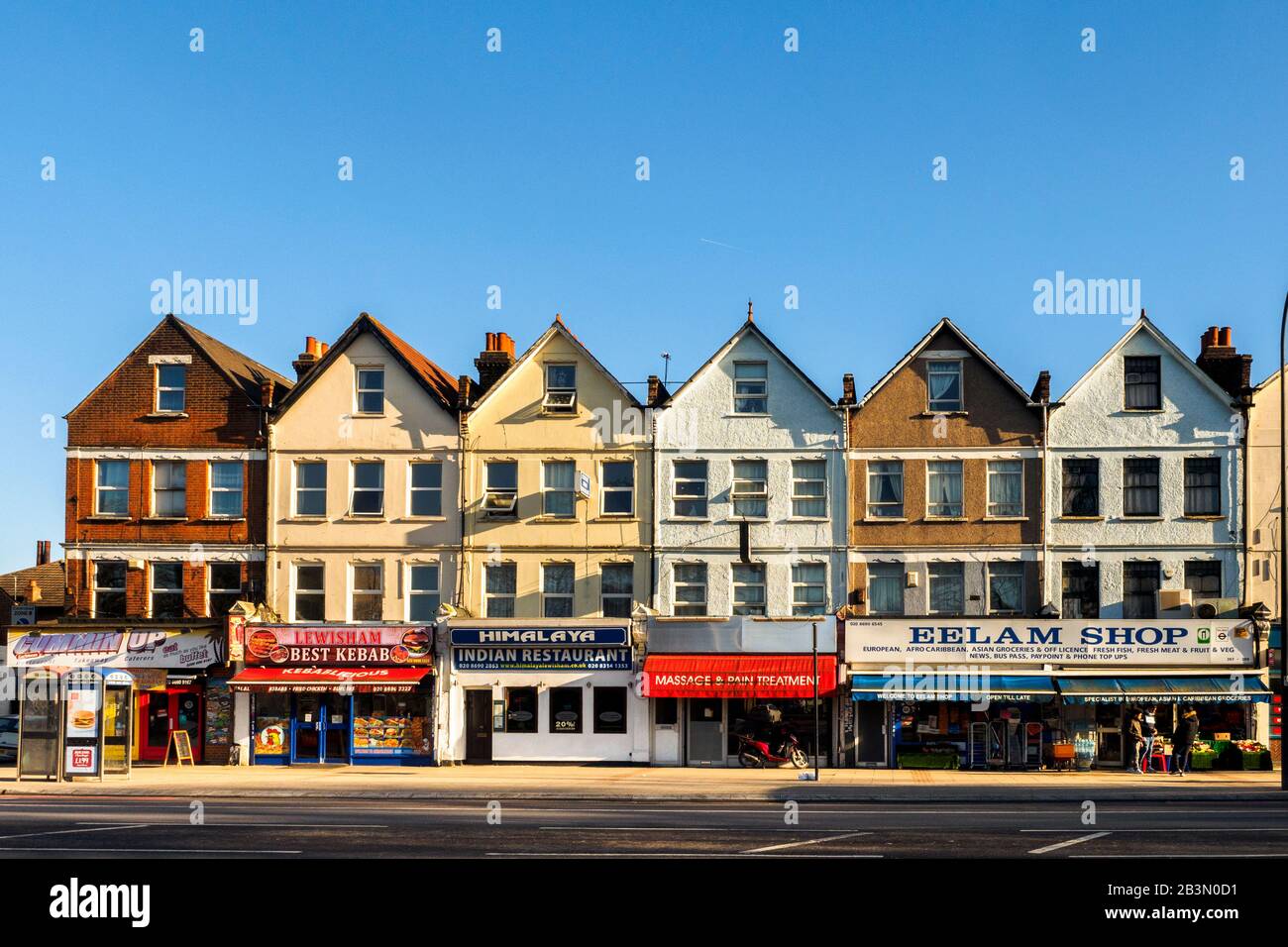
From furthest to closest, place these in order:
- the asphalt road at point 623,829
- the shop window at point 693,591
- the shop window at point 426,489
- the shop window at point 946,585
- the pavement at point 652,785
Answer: the shop window at point 426,489 < the shop window at point 693,591 < the shop window at point 946,585 < the pavement at point 652,785 < the asphalt road at point 623,829

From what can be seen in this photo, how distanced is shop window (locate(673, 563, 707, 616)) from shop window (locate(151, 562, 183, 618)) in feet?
49.2

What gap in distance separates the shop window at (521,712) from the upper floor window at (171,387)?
13.4 meters

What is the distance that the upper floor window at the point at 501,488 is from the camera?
39.2 meters

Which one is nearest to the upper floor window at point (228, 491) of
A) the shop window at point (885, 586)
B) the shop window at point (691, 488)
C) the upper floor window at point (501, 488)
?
the upper floor window at point (501, 488)

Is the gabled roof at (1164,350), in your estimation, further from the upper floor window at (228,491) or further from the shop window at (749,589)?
the upper floor window at (228,491)

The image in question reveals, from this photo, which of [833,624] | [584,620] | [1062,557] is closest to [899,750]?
[833,624]

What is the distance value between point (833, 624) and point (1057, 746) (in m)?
6.91

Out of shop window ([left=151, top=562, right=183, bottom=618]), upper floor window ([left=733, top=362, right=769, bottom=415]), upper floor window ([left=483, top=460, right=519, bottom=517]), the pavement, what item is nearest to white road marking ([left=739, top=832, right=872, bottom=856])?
the pavement

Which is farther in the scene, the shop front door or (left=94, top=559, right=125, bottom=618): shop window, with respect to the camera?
(left=94, top=559, right=125, bottom=618): shop window

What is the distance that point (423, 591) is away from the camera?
129ft

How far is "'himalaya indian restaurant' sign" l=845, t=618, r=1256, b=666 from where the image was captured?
36938mm

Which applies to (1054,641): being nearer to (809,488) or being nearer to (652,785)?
(809,488)

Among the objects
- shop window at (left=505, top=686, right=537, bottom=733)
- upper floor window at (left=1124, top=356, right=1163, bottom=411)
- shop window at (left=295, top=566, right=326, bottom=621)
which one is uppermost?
upper floor window at (left=1124, top=356, right=1163, bottom=411)

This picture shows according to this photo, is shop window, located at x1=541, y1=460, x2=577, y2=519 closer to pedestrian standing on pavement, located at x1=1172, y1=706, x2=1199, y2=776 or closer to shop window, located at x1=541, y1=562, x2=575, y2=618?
shop window, located at x1=541, y1=562, x2=575, y2=618
